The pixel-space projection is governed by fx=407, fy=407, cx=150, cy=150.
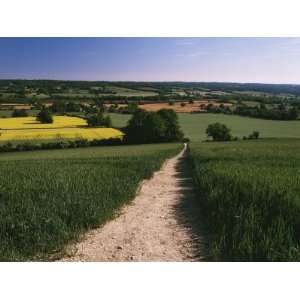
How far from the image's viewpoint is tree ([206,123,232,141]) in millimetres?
27323

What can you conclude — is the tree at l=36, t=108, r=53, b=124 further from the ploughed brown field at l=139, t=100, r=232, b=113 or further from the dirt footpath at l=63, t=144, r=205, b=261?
the dirt footpath at l=63, t=144, r=205, b=261

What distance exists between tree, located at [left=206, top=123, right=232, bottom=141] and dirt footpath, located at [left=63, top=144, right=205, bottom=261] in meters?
17.6

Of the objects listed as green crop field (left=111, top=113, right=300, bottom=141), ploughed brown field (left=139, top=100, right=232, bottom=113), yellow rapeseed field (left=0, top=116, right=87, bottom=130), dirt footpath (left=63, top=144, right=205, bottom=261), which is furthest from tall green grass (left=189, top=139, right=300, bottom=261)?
green crop field (left=111, top=113, right=300, bottom=141)

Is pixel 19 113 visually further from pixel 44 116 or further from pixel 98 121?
pixel 98 121

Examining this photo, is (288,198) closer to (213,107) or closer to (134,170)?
(134,170)

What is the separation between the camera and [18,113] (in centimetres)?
1338

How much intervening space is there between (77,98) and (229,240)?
838 cm

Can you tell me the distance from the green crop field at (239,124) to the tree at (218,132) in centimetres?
49

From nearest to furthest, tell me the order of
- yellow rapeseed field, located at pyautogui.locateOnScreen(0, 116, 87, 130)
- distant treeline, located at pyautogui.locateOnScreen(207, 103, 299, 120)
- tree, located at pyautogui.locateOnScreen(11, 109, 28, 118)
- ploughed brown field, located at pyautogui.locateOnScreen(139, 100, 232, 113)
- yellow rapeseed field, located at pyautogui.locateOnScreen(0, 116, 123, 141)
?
tree, located at pyautogui.locateOnScreen(11, 109, 28, 118)
yellow rapeseed field, located at pyautogui.locateOnScreen(0, 116, 87, 130)
yellow rapeseed field, located at pyautogui.locateOnScreen(0, 116, 123, 141)
ploughed brown field, located at pyautogui.locateOnScreen(139, 100, 232, 113)
distant treeline, located at pyautogui.locateOnScreen(207, 103, 299, 120)

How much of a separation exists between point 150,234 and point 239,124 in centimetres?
1710

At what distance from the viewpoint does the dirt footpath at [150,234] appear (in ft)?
20.3

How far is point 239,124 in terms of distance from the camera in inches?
912

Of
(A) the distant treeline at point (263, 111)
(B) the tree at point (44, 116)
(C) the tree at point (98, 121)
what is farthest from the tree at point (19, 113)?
(A) the distant treeline at point (263, 111)

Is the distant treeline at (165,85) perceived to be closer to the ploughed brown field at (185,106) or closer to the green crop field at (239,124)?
the ploughed brown field at (185,106)
